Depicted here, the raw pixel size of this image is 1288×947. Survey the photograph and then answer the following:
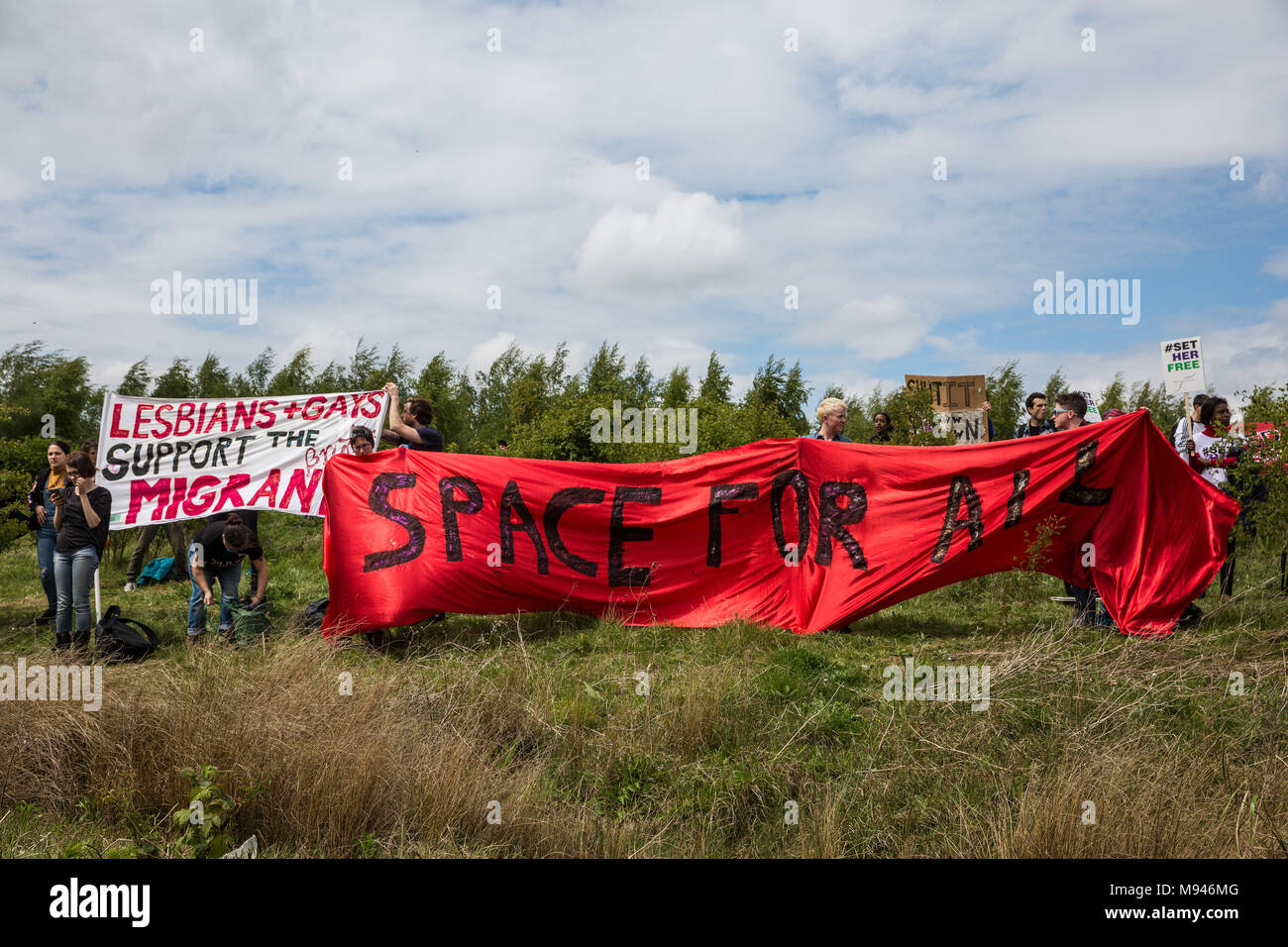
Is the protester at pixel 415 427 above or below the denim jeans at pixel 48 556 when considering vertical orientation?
above

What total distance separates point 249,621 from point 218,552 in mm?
756

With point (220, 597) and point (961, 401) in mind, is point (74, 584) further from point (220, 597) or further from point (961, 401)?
point (961, 401)

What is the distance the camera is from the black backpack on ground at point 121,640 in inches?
296

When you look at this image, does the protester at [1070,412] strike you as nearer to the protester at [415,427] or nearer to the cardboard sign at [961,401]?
the cardboard sign at [961,401]

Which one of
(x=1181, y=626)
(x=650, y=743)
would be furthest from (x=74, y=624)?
(x=1181, y=626)

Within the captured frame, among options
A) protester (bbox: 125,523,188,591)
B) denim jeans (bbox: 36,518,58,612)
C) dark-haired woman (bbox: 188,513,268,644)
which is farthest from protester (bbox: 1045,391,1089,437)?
protester (bbox: 125,523,188,591)

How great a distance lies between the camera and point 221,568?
8062 millimetres

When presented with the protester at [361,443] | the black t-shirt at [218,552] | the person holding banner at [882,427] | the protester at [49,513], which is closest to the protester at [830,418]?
the person holding banner at [882,427]

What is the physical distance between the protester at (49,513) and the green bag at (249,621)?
2651 millimetres

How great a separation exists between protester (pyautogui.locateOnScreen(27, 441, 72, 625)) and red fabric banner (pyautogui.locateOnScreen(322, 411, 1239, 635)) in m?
3.34

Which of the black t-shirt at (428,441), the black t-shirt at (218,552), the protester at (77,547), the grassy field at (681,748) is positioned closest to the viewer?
the grassy field at (681,748)

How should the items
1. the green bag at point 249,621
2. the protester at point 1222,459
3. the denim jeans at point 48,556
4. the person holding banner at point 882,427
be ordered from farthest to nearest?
1. the person holding banner at point 882,427
2. the denim jeans at point 48,556
3. the protester at point 1222,459
4. the green bag at point 249,621

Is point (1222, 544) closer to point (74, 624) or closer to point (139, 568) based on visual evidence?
point (74, 624)
